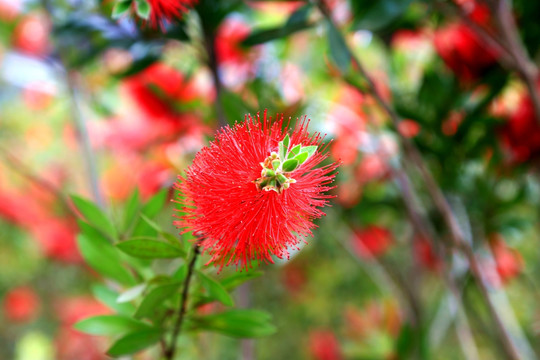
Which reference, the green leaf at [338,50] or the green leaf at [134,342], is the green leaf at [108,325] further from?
the green leaf at [338,50]

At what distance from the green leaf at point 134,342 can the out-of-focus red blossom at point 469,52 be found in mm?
588

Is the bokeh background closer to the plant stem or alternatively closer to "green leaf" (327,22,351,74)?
"green leaf" (327,22,351,74)

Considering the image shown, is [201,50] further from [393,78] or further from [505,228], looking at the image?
[505,228]

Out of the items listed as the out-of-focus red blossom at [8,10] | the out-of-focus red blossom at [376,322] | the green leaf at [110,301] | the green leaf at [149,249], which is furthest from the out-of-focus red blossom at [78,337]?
the green leaf at [149,249]

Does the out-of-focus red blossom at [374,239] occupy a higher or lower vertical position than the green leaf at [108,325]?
higher

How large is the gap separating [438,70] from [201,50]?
43 centimetres

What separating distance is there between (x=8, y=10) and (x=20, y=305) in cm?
102

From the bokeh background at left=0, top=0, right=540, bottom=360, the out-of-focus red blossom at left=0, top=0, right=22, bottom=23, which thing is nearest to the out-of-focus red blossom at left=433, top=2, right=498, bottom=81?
the bokeh background at left=0, top=0, right=540, bottom=360

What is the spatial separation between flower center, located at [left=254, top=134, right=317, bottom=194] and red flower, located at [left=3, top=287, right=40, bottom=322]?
5.46 ft

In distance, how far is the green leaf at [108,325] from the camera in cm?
37

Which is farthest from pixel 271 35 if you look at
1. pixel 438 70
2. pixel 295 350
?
pixel 295 350

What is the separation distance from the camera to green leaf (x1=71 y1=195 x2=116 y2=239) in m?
0.39

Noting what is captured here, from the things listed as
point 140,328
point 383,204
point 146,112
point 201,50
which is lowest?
point 140,328

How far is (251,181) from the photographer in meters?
0.31
